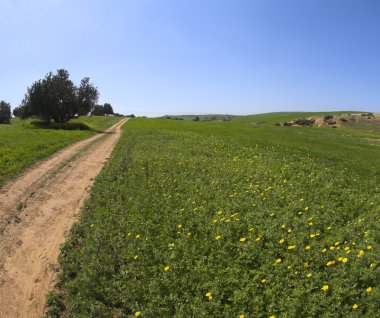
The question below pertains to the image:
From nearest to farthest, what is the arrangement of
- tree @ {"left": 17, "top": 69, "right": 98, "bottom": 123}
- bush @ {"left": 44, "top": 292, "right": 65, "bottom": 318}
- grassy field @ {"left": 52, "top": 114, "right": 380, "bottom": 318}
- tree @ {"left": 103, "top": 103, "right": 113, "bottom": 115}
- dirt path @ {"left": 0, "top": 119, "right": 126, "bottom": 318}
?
grassy field @ {"left": 52, "top": 114, "right": 380, "bottom": 318}
bush @ {"left": 44, "top": 292, "right": 65, "bottom": 318}
dirt path @ {"left": 0, "top": 119, "right": 126, "bottom": 318}
tree @ {"left": 17, "top": 69, "right": 98, "bottom": 123}
tree @ {"left": 103, "top": 103, "right": 113, "bottom": 115}

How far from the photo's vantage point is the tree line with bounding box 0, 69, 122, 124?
50.4 m

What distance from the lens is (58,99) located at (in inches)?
2030

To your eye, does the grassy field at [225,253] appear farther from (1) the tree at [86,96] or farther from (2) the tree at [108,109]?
(2) the tree at [108,109]

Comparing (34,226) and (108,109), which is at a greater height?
(108,109)

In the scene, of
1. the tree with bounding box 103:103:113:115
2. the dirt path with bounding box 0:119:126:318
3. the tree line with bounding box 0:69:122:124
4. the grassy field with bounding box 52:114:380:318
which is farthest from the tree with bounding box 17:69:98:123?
the tree with bounding box 103:103:113:115

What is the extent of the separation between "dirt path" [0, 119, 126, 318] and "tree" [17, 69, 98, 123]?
37.6 meters

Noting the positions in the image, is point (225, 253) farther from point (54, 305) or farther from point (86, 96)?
point (86, 96)

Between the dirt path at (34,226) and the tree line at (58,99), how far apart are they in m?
37.7

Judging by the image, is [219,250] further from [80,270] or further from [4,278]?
[4,278]

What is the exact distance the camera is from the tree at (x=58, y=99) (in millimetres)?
50406

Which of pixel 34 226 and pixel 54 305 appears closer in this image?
pixel 54 305

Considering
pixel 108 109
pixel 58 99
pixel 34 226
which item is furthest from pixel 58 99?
pixel 108 109

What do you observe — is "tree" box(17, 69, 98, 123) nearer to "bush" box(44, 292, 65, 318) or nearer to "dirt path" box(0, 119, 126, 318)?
"dirt path" box(0, 119, 126, 318)

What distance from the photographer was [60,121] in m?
54.9
